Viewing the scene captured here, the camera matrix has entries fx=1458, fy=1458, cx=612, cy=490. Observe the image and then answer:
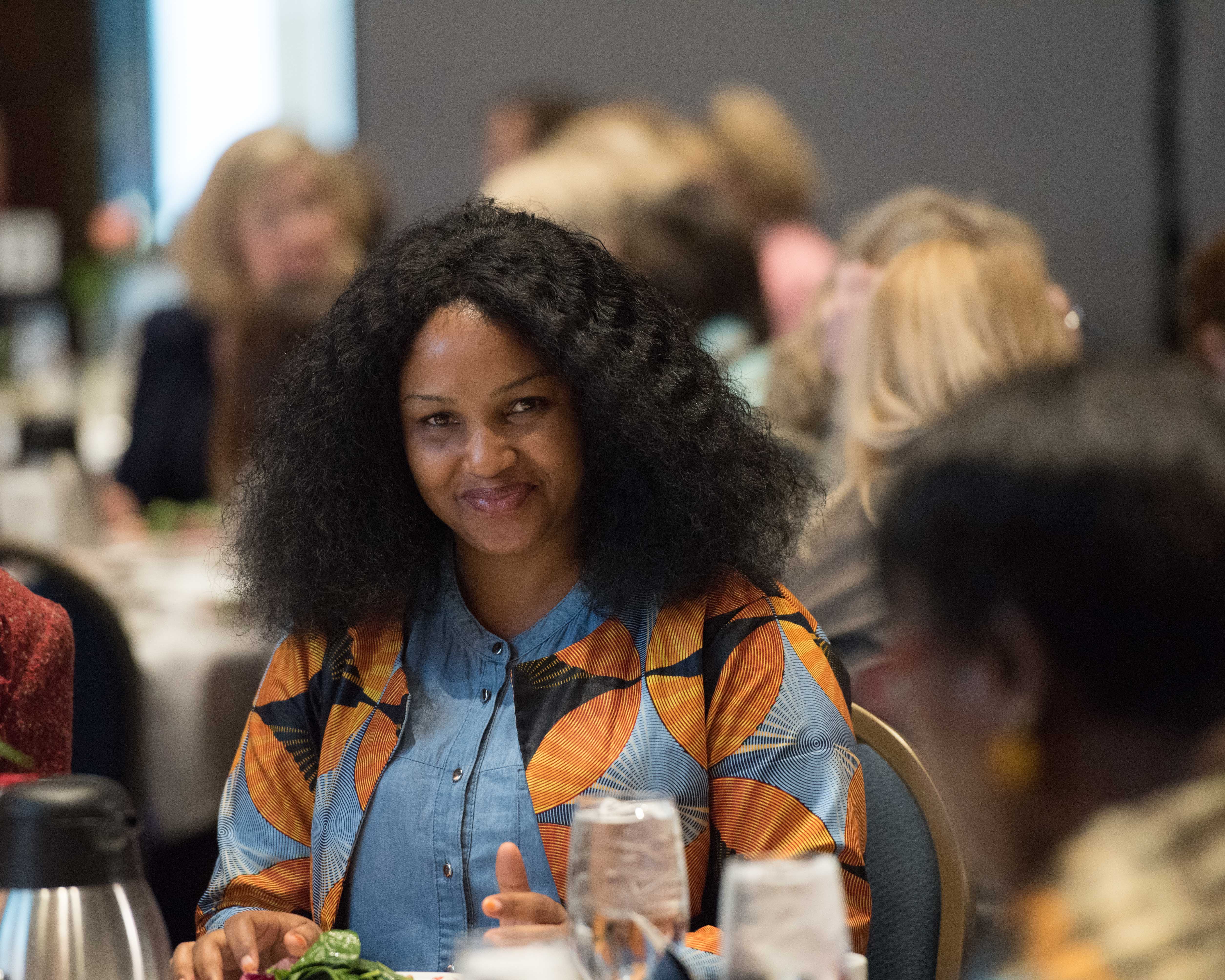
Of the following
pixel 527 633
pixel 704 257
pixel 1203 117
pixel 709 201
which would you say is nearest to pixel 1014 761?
pixel 527 633

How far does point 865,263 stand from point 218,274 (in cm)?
213

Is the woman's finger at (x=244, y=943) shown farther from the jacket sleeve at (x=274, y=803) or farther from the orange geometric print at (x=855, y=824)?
the orange geometric print at (x=855, y=824)

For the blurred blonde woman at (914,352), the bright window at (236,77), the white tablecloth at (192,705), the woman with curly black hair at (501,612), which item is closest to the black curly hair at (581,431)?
the woman with curly black hair at (501,612)

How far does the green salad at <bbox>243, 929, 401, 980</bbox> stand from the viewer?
113 cm

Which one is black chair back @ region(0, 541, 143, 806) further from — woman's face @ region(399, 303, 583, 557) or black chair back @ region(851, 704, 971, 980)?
black chair back @ region(851, 704, 971, 980)

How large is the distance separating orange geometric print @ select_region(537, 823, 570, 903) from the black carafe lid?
48 centimetres

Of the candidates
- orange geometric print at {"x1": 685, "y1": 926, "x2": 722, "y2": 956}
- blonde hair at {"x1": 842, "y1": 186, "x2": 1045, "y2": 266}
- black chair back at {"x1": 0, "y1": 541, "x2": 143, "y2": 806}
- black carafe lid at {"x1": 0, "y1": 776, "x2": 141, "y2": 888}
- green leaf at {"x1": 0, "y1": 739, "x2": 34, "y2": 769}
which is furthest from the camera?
blonde hair at {"x1": 842, "y1": 186, "x2": 1045, "y2": 266}

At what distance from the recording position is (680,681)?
4.61 feet

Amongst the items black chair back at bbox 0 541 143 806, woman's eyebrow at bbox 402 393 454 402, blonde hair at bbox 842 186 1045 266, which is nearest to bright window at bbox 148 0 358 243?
blonde hair at bbox 842 186 1045 266

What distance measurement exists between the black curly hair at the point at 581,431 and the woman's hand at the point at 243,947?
1.06 ft

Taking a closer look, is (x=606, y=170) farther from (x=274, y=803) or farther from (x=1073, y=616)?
(x=1073, y=616)

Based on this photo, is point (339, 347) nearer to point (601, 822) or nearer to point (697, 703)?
point (697, 703)

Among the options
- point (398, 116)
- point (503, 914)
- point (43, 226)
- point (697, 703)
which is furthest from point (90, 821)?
point (43, 226)

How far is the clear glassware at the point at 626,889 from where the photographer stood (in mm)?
956
